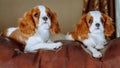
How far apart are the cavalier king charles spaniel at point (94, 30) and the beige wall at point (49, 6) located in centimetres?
66

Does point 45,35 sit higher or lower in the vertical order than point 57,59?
higher

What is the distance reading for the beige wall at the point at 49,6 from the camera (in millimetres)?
2268

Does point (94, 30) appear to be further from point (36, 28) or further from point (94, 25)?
point (36, 28)

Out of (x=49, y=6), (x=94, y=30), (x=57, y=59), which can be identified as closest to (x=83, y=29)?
(x=94, y=30)

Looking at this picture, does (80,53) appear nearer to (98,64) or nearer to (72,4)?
(98,64)

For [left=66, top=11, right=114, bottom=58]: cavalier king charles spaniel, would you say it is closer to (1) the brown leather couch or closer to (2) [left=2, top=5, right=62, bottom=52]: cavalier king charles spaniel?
(2) [left=2, top=5, right=62, bottom=52]: cavalier king charles spaniel

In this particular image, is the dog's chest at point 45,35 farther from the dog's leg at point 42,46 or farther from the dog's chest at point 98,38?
the dog's chest at point 98,38

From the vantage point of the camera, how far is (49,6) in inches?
90.3

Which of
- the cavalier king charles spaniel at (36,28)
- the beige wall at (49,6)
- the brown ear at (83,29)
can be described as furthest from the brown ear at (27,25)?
the beige wall at (49,6)

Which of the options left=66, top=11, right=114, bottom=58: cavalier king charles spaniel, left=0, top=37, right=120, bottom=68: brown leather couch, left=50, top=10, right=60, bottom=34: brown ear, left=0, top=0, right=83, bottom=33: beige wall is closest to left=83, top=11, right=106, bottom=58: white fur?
left=66, top=11, right=114, bottom=58: cavalier king charles spaniel

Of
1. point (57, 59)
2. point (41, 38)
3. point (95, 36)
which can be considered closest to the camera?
point (57, 59)

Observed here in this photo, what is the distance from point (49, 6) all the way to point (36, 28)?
31.7 inches

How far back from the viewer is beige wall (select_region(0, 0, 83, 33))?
7.44 feet

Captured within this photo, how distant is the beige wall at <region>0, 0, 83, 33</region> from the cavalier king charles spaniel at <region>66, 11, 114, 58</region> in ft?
2.16
